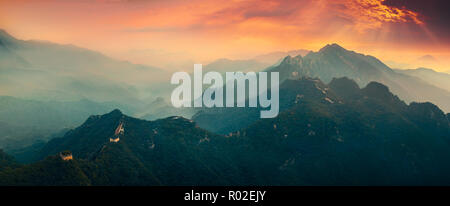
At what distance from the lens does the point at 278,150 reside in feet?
551

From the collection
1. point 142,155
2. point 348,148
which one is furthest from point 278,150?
point 142,155

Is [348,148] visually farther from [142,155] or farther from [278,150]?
[142,155]

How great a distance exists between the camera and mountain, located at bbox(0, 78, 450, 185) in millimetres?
132375

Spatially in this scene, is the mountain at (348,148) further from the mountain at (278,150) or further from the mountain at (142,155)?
the mountain at (142,155)

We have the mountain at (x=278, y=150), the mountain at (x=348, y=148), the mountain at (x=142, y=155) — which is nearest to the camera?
the mountain at (x=142, y=155)

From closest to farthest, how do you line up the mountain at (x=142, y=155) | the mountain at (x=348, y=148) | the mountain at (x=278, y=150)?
1. the mountain at (x=142, y=155)
2. the mountain at (x=278, y=150)
3. the mountain at (x=348, y=148)

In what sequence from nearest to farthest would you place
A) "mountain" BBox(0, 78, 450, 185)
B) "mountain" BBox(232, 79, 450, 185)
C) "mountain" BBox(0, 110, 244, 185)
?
"mountain" BBox(0, 110, 244, 185) < "mountain" BBox(0, 78, 450, 185) < "mountain" BBox(232, 79, 450, 185)

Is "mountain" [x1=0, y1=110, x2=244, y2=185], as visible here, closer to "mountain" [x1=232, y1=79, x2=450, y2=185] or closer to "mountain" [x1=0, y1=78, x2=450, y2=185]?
"mountain" [x1=0, y1=78, x2=450, y2=185]

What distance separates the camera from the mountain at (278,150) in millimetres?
132375

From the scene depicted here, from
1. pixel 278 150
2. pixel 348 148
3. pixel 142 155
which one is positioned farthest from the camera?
pixel 348 148

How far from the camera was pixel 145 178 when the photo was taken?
119 m

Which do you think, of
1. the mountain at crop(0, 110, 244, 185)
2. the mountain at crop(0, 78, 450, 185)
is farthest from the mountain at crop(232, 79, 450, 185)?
the mountain at crop(0, 110, 244, 185)

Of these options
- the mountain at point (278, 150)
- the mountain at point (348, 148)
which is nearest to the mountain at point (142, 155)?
the mountain at point (278, 150)
